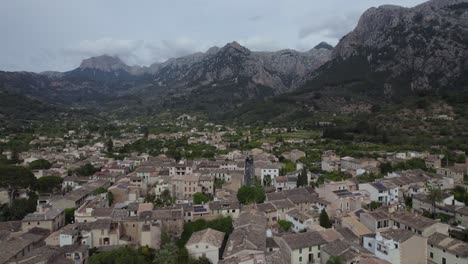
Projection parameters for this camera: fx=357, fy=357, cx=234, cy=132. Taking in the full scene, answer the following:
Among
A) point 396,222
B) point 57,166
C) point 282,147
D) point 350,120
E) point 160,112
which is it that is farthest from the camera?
point 160,112

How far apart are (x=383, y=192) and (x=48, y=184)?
4032cm

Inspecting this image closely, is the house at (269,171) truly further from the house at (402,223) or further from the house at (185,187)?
the house at (402,223)

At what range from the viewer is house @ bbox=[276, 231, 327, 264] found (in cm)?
2567

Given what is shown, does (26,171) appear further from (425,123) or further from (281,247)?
(425,123)

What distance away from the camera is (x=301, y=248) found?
25.9 metres

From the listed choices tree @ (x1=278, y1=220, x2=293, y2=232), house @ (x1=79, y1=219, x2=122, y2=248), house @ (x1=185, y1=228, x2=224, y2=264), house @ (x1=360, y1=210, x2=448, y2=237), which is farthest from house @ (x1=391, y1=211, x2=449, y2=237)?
house @ (x1=79, y1=219, x2=122, y2=248)

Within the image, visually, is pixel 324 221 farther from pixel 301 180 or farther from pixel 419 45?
pixel 419 45

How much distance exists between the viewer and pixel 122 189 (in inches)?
1642

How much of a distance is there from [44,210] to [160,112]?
137 metres

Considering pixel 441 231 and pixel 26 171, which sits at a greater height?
pixel 26 171

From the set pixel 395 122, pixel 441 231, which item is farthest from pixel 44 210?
pixel 395 122

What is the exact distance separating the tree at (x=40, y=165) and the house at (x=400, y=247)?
1993 inches

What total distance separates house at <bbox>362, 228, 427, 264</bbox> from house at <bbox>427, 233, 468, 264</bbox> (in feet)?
1.87

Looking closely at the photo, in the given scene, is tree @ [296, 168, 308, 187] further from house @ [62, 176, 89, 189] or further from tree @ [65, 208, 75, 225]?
house @ [62, 176, 89, 189]
